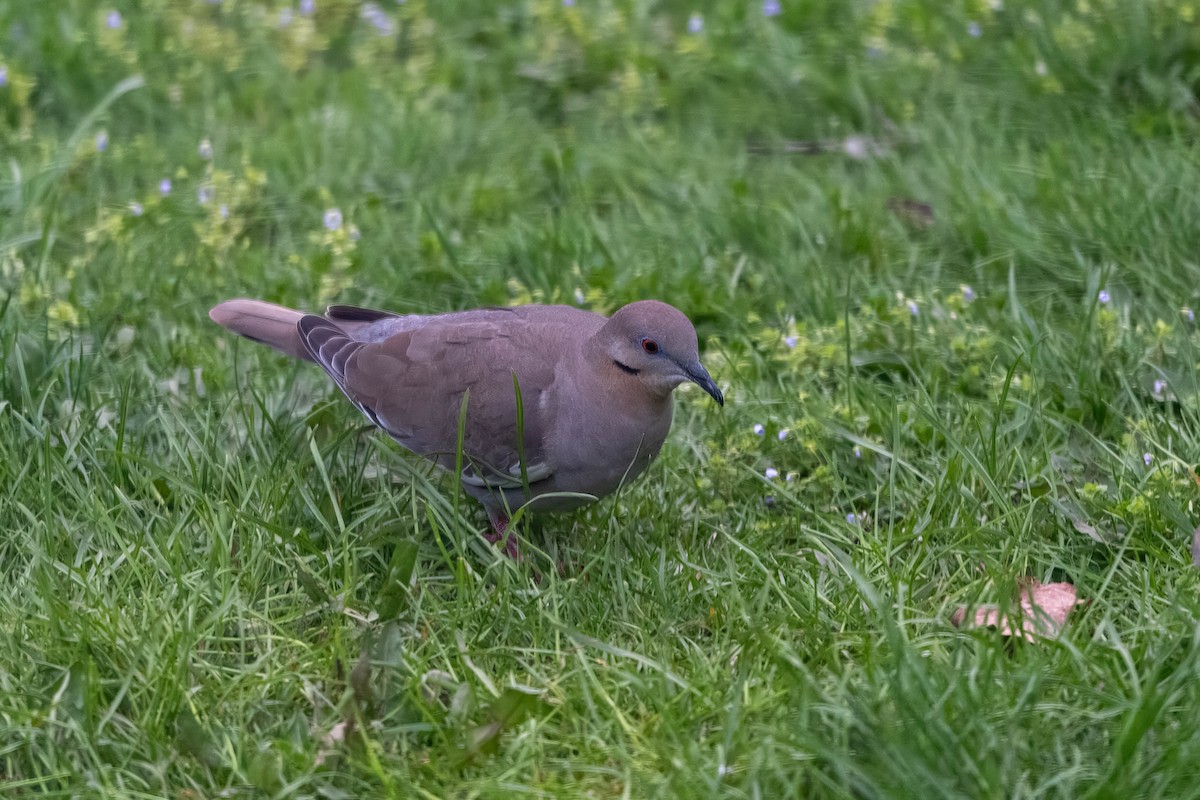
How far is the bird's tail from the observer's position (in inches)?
169

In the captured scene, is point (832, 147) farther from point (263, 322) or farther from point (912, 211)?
point (263, 322)

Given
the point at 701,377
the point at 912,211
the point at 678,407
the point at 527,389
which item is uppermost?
the point at 701,377

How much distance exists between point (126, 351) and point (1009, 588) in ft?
10.0

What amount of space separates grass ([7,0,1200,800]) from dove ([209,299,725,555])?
16 cm

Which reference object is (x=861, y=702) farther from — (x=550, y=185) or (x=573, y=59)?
(x=573, y=59)

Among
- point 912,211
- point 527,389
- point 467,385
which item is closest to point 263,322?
point 467,385

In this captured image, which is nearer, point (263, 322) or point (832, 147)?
point (263, 322)

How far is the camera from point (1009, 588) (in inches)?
125

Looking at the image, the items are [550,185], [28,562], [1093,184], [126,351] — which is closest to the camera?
[28,562]

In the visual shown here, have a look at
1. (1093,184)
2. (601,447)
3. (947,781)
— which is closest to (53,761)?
(601,447)

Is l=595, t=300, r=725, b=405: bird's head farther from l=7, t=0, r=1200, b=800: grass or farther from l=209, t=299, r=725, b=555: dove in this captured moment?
l=7, t=0, r=1200, b=800: grass

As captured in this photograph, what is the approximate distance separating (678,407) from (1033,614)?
162 centimetres

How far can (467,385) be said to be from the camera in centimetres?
393

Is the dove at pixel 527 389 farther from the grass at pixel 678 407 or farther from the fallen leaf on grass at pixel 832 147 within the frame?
the fallen leaf on grass at pixel 832 147
